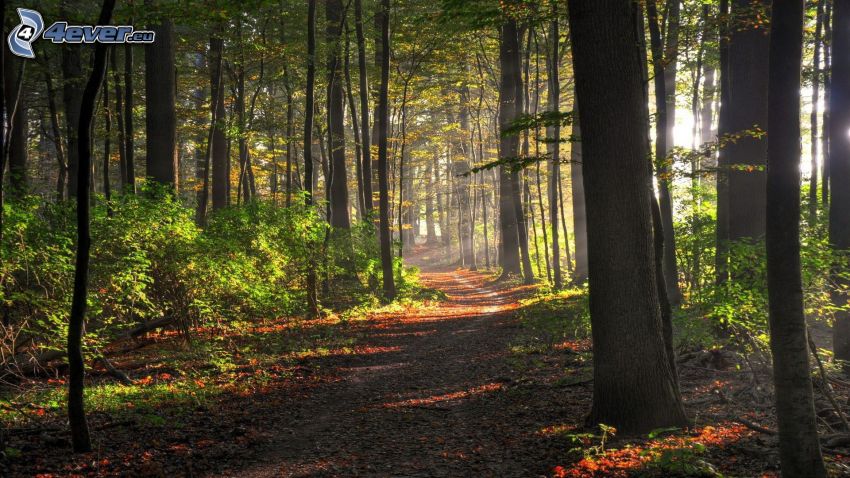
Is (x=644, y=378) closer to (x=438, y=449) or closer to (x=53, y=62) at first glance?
(x=438, y=449)

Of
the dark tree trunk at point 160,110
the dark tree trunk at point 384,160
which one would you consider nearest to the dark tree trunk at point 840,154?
the dark tree trunk at point 384,160

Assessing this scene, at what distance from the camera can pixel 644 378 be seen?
5645 millimetres

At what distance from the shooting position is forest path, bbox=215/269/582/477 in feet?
17.9

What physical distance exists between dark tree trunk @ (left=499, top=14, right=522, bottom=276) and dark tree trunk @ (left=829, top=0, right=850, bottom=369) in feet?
34.0

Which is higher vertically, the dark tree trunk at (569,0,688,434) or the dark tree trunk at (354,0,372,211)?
the dark tree trunk at (354,0,372,211)

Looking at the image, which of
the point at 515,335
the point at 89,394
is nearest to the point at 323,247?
the point at 515,335

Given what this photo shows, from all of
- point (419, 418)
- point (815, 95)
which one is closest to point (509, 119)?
point (815, 95)

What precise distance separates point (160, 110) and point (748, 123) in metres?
13.8

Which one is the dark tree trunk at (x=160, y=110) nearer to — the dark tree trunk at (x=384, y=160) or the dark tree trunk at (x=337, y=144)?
the dark tree trunk at (x=384, y=160)

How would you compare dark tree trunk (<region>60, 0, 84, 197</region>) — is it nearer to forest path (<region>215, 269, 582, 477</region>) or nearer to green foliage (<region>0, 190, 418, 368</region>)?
green foliage (<region>0, 190, 418, 368</region>)

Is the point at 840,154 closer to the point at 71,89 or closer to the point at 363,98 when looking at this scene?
the point at 363,98

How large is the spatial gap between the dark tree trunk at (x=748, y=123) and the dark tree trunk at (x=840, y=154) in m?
1.42

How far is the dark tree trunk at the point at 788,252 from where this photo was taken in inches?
148

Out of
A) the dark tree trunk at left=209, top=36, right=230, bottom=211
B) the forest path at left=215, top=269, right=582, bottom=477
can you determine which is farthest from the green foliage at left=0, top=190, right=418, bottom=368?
the dark tree trunk at left=209, top=36, right=230, bottom=211
